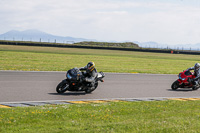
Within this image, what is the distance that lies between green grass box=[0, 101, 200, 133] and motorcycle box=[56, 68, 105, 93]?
9.05 feet

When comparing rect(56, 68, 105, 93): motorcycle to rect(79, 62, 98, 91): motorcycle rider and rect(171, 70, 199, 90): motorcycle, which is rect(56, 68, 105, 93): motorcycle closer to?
rect(79, 62, 98, 91): motorcycle rider

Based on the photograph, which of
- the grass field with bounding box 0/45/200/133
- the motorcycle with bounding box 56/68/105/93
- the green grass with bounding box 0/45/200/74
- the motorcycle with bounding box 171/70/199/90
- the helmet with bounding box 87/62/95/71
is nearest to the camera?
the grass field with bounding box 0/45/200/133

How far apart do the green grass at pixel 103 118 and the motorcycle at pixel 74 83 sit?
9.05 ft

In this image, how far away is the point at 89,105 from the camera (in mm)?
10391

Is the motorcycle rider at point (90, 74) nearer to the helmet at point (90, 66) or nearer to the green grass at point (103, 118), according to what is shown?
the helmet at point (90, 66)

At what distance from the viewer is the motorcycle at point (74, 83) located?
512 inches

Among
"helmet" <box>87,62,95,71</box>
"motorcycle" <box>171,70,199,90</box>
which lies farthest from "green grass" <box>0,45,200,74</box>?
"helmet" <box>87,62,95,71</box>

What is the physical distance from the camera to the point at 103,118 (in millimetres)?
8438

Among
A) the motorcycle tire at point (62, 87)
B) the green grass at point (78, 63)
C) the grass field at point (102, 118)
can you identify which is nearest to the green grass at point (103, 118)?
the grass field at point (102, 118)

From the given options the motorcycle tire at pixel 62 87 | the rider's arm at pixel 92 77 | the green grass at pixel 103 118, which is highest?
the rider's arm at pixel 92 77

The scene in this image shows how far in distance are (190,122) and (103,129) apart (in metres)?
2.42

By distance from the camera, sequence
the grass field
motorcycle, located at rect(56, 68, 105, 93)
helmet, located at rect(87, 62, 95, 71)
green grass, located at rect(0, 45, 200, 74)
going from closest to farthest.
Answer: the grass field < motorcycle, located at rect(56, 68, 105, 93) < helmet, located at rect(87, 62, 95, 71) < green grass, located at rect(0, 45, 200, 74)

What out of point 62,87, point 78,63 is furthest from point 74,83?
point 78,63

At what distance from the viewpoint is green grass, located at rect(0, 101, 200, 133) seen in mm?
7258
